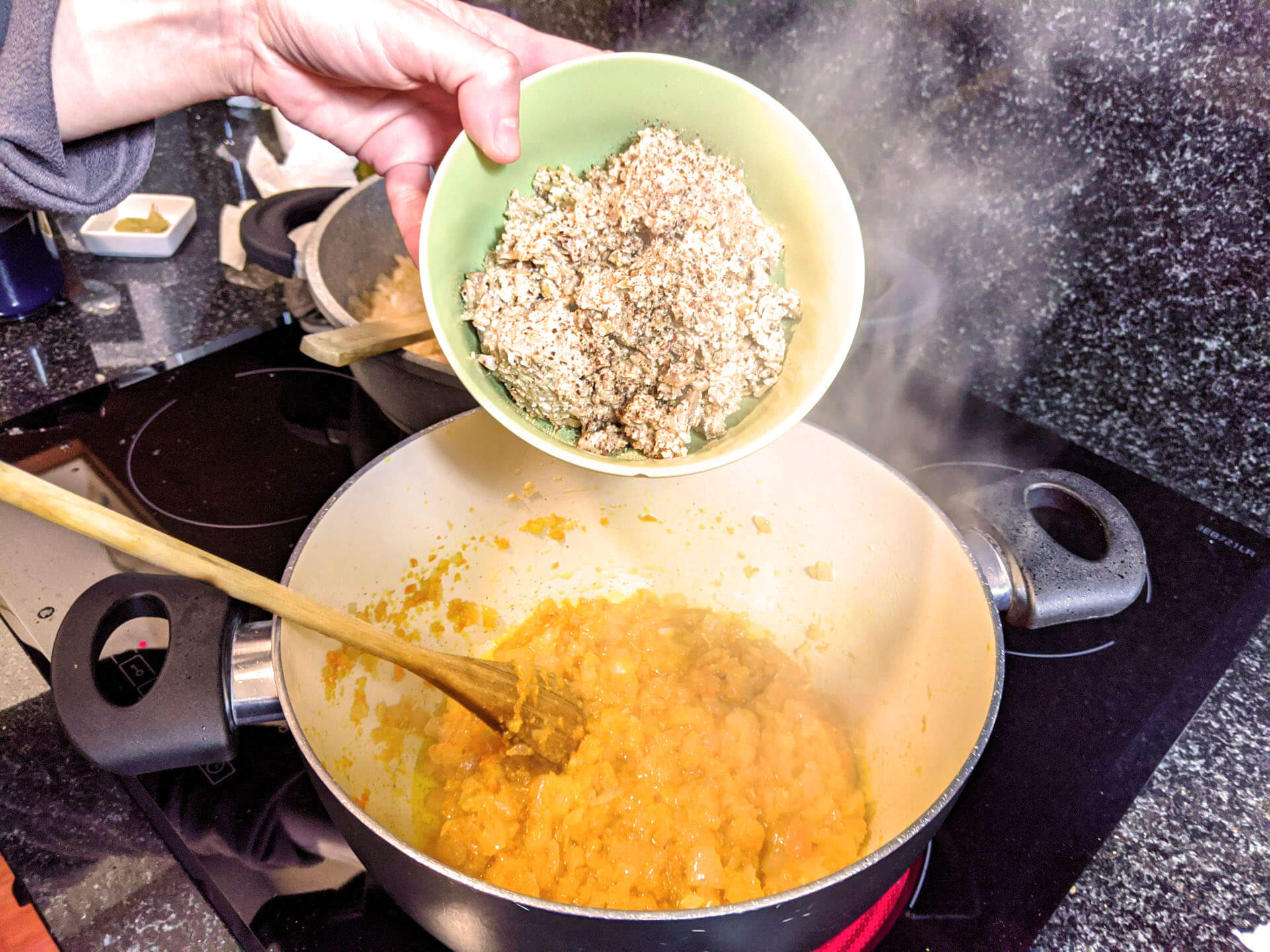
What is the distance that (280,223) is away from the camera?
1409mm

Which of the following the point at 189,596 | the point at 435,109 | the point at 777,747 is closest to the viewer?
the point at 189,596

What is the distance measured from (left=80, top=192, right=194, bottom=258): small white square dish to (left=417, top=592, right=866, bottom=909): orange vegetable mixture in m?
1.24

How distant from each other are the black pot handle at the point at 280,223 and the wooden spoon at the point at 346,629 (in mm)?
674

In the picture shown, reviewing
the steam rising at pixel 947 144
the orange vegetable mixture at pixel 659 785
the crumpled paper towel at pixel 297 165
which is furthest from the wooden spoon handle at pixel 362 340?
the crumpled paper towel at pixel 297 165

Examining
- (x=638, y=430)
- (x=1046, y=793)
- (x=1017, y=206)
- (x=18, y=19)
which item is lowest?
(x=1046, y=793)

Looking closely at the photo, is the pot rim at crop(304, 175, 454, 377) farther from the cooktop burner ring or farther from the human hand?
the cooktop burner ring

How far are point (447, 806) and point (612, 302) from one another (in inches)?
26.4

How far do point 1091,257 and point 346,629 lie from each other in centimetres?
113

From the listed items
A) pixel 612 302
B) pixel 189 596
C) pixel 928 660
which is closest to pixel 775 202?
pixel 612 302

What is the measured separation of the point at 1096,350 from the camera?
4.01 feet

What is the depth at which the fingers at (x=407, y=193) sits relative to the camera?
1117mm

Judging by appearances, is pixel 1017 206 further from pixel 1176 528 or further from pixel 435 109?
pixel 435 109

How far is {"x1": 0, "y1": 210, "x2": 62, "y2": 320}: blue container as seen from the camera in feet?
4.69

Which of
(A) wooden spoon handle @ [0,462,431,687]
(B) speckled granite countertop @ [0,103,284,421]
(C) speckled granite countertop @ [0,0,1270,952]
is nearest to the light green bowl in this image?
(A) wooden spoon handle @ [0,462,431,687]
